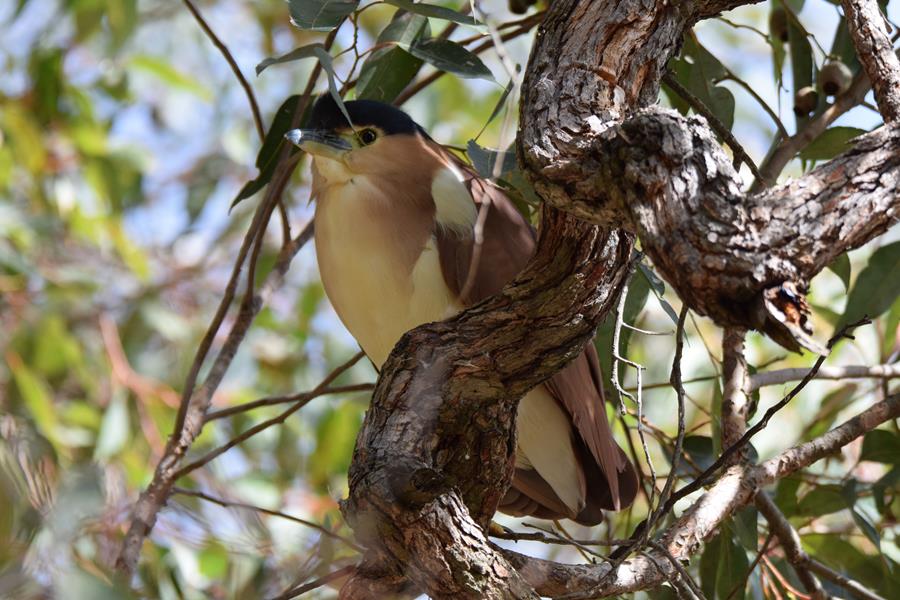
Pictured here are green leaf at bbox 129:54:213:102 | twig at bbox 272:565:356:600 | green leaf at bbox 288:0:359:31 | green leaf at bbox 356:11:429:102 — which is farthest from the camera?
green leaf at bbox 129:54:213:102

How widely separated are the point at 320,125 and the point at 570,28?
1013mm

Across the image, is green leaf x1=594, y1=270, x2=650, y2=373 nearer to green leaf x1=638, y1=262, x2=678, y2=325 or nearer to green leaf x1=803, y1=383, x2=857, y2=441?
green leaf x1=638, y1=262, x2=678, y2=325

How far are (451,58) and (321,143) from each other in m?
0.47

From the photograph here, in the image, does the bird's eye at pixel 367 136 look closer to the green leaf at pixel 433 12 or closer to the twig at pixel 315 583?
the green leaf at pixel 433 12

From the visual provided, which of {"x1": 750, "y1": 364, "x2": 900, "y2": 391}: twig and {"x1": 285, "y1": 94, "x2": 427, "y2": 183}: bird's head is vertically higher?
{"x1": 285, "y1": 94, "x2": 427, "y2": 183}: bird's head

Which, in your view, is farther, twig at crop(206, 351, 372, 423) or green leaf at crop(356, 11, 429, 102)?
twig at crop(206, 351, 372, 423)

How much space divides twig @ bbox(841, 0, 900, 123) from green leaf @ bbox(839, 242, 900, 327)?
0.88 metres

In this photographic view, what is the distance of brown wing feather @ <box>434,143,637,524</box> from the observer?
220cm

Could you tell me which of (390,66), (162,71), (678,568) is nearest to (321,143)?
(390,66)

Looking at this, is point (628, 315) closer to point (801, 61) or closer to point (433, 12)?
point (801, 61)

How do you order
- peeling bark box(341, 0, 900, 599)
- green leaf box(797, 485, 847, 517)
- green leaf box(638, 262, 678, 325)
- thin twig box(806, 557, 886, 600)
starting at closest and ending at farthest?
peeling bark box(341, 0, 900, 599), green leaf box(638, 262, 678, 325), thin twig box(806, 557, 886, 600), green leaf box(797, 485, 847, 517)

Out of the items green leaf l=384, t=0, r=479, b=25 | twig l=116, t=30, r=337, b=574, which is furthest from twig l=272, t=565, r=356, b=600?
green leaf l=384, t=0, r=479, b=25

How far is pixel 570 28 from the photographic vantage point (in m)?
1.43

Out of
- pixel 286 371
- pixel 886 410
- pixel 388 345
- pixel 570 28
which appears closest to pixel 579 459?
pixel 388 345
